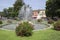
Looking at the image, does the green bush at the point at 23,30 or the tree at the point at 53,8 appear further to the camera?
the tree at the point at 53,8

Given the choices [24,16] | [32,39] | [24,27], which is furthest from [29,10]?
[32,39]

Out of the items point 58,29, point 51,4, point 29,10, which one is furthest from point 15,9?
point 58,29

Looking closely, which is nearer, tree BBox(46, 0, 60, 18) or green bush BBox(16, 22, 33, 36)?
green bush BBox(16, 22, 33, 36)

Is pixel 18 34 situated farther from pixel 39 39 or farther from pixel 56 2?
pixel 56 2

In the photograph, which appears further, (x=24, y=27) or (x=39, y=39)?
→ (x=24, y=27)

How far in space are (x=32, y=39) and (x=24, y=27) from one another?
82.8 inches

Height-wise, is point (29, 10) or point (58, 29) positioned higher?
point (29, 10)

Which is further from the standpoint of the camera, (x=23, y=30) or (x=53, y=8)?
(x=53, y=8)

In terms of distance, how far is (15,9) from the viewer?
76.2 m

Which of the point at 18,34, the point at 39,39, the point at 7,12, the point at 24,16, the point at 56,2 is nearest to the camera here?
the point at 39,39

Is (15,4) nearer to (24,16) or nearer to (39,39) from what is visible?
(24,16)

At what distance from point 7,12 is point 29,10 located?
58.3m

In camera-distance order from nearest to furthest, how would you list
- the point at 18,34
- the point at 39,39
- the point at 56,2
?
the point at 39,39, the point at 18,34, the point at 56,2

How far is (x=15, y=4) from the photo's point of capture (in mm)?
77062
